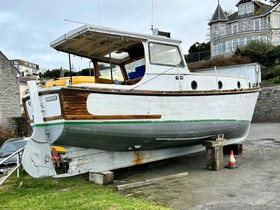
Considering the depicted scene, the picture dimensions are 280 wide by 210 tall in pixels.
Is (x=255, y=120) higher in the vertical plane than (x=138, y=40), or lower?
lower

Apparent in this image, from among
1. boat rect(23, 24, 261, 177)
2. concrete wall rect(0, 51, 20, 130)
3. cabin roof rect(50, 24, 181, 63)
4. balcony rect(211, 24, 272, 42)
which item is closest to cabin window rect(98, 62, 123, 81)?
boat rect(23, 24, 261, 177)

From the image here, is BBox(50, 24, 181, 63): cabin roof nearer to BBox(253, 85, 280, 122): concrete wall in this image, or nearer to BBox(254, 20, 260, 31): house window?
BBox(253, 85, 280, 122): concrete wall

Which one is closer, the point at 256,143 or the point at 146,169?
the point at 146,169

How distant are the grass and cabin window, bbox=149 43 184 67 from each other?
3.05 metres

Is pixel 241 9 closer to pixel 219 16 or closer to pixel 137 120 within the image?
pixel 219 16

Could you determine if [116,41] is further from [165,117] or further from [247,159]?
[247,159]

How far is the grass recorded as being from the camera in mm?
4984

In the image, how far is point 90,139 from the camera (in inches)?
248

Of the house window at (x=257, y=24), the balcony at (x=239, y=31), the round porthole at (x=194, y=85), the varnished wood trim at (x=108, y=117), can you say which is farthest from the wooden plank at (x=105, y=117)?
the house window at (x=257, y=24)

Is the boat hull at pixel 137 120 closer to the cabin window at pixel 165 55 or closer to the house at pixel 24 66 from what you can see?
the cabin window at pixel 165 55

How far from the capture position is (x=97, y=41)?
7.04 meters

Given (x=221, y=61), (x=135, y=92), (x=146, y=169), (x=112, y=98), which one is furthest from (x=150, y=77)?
(x=221, y=61)

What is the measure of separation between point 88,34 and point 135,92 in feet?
5.10

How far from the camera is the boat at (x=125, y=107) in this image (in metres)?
6.05
